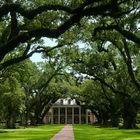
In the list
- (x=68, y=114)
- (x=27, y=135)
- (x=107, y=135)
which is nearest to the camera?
(x=107, y=135)

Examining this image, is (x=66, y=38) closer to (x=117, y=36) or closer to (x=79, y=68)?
(x=117, y=36)

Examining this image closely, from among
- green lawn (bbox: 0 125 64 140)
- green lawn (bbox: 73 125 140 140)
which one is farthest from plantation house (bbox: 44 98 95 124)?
green lawn (bbox: 73 125 140 140)

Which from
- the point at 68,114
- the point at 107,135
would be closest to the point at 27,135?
the point at 107,135

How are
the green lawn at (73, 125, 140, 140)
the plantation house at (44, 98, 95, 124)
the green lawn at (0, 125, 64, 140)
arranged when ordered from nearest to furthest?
the green lawn at (0, 125, 64, 140)
the green lawn at (73, 125, 140, 140)
the plantation house at (44, 98, 95, 124)

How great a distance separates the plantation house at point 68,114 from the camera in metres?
151

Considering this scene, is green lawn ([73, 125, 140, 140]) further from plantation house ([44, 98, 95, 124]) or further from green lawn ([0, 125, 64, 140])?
plantation house ([44, 98, 95, 124])

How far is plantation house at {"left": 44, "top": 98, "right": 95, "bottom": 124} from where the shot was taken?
151 metres

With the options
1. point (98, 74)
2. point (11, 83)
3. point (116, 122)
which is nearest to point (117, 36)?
point (11, 83)

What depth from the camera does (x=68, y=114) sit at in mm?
152125

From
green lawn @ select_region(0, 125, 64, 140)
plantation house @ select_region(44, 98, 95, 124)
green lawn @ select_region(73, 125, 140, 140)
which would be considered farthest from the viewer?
plantation house @ select_region(44, 98, 95, 124)

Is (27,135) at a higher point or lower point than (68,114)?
lower

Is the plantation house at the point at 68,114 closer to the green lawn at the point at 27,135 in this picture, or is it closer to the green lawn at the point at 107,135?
the green lawn at the point at 27,135

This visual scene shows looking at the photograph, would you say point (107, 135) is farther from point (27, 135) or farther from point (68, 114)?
point (68, 114)

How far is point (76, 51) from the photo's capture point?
132 ft
